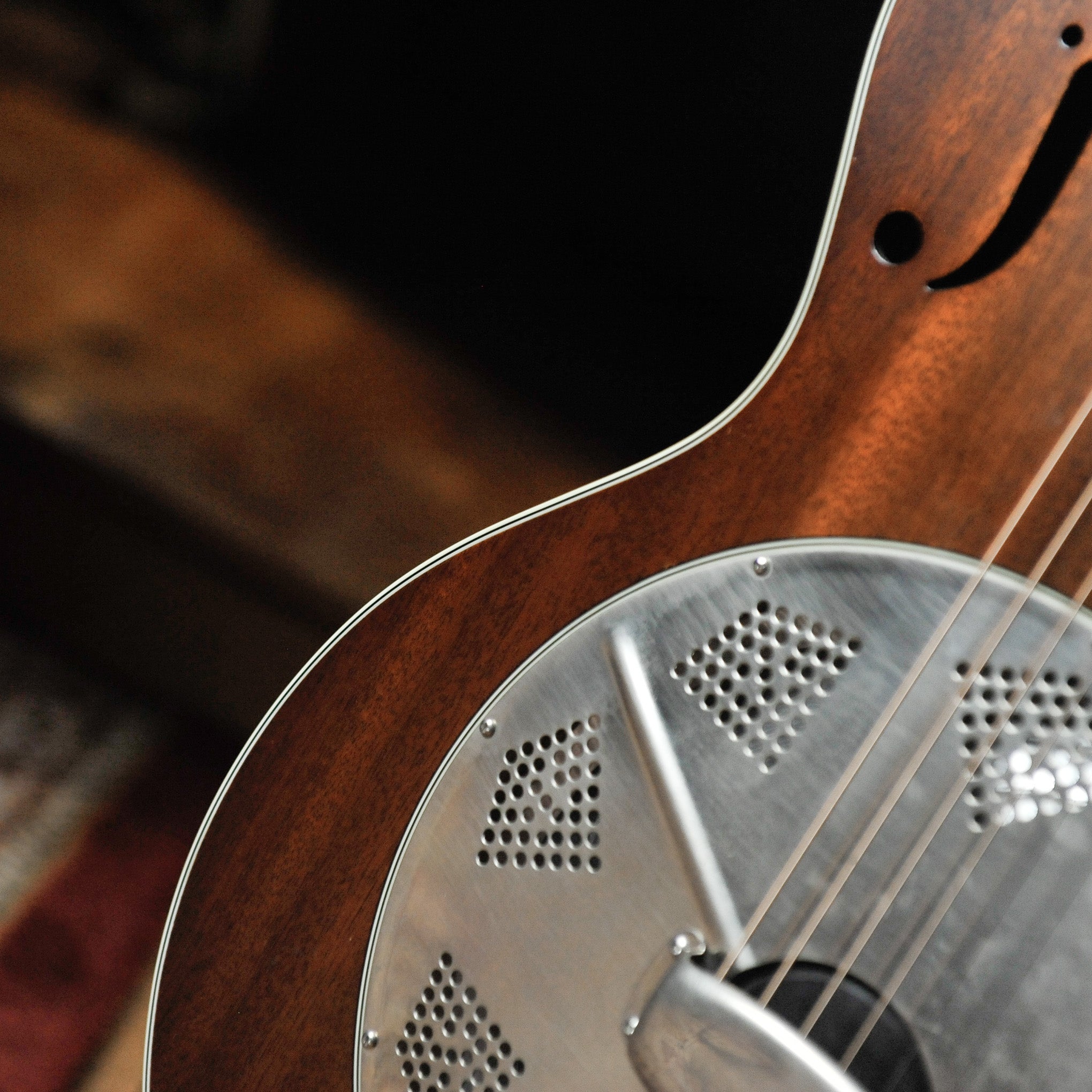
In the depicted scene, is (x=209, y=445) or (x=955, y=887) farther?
(x=209, y=445)

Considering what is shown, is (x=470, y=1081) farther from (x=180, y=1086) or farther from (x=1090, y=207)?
(x=1090, y=207)

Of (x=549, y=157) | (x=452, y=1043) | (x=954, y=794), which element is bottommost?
(x=452, y=1043)

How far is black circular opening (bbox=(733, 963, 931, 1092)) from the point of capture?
18.0 inches

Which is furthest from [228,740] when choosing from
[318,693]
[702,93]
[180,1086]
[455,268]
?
[702,93]

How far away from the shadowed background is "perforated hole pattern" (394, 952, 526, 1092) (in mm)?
170

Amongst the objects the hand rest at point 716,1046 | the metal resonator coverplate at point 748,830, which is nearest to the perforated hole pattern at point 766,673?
the metal resonator coverplate at point 748,830

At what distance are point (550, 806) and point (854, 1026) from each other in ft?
0.56

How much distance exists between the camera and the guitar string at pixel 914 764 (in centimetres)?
46

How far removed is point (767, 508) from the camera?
497mm

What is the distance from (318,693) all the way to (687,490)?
227 millimetres

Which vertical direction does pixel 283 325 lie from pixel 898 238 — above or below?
below

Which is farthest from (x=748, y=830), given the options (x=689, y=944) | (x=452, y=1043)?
(x=452, y=1043)

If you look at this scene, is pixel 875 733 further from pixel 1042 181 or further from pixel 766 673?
pixel 1042 181

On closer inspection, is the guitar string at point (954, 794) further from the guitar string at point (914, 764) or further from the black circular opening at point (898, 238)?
the black circular opening at point (898, 238)
